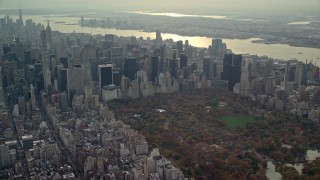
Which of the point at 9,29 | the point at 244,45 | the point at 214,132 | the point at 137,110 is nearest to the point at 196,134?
the point at 214,132

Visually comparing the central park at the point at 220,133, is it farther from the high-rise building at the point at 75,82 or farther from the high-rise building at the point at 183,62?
the high-rise building at the point at 183,62

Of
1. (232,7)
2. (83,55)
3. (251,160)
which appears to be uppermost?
(232,7)

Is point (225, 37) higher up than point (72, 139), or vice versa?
point (225, 37)

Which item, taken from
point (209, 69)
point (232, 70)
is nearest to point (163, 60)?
point (209, 69)

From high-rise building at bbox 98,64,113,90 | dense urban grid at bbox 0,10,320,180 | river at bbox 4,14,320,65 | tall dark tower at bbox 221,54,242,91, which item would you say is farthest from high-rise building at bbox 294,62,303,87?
high-rise building at bbox 98,64,113,90

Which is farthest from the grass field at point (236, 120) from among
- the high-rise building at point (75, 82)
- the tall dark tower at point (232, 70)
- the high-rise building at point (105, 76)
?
the high-rise building at point (75, 82)

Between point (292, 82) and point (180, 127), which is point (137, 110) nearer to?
point (180, 127)

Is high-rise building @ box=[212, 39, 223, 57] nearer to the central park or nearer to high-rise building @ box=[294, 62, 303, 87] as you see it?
high-rise building @ box=[294, 62, 303, 87]
